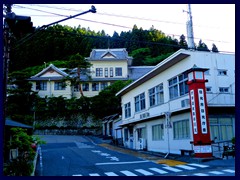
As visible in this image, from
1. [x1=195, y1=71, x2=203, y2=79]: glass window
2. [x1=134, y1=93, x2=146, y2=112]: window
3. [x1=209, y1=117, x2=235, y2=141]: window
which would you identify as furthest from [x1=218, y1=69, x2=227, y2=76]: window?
[x1=134, y1=93, x2=146, y2=112]: window

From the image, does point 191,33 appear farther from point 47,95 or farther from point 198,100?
point 47,95

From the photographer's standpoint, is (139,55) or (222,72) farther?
(139,55)

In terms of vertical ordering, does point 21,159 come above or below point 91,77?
below

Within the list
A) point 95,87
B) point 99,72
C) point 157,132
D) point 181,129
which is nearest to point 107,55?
point 99,72

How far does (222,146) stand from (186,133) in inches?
95.6

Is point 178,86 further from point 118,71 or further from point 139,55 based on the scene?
point 139,55

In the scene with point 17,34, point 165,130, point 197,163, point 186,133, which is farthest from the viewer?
point 165,130

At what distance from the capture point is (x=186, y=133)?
1830cm

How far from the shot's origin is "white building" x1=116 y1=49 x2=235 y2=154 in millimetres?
17969

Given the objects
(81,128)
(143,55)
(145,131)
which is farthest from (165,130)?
(143,55)

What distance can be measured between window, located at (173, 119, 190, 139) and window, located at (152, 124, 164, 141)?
7.30 ft

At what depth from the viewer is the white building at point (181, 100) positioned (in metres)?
18.0

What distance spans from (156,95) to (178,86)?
12.6 ft

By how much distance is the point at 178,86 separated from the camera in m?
19.5
